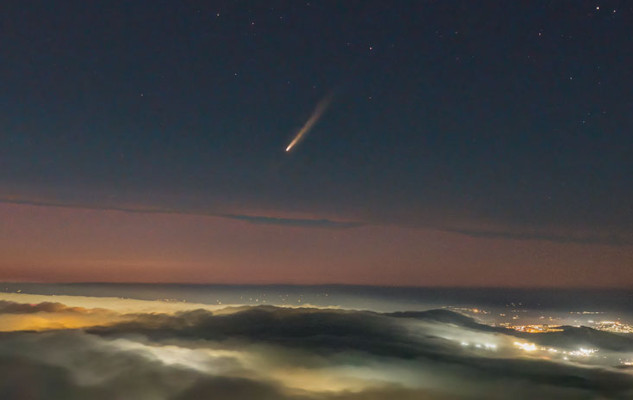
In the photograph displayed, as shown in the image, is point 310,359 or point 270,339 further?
point 270,339

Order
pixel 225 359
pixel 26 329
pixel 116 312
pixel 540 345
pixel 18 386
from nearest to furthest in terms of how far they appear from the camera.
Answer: pixel 18 386, pixel 225 359, pixel 26 329, pixel 540 345, pixel 116 312

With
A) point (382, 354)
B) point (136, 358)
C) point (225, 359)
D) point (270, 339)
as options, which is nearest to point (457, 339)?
point (382, 354)

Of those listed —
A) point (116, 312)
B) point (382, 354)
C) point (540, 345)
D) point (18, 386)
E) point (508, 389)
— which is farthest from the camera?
point (116, 312)

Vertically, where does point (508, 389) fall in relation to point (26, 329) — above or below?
below

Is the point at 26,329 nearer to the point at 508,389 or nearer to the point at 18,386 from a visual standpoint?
the point at 18,386

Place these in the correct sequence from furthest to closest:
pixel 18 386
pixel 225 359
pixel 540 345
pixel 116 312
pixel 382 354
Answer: pixel 116 312 → pixel 540 345 → pixel 382 354 → pixel 225 359 → pixel 18 386

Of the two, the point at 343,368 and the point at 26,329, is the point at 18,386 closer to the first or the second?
the point at 26,329

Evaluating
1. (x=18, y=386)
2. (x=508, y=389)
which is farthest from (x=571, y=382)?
(x=18, y=386)

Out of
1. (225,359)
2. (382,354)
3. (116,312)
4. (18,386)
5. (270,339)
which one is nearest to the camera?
(18,386)

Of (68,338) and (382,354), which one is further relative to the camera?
(382,354)
